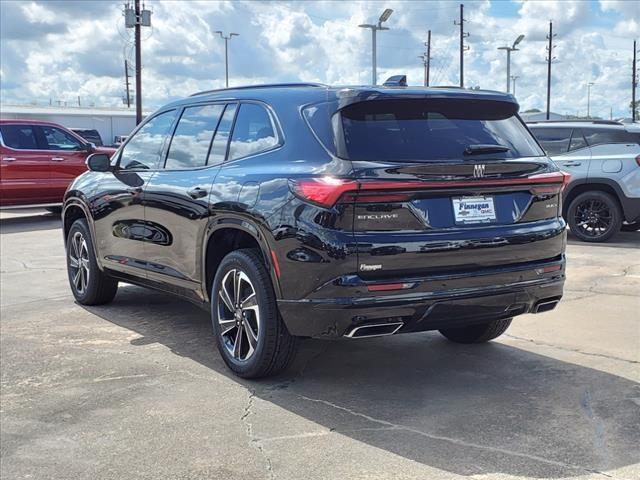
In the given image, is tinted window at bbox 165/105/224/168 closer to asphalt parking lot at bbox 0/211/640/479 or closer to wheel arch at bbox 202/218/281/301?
wheel arch at bbox 202/218/281/301

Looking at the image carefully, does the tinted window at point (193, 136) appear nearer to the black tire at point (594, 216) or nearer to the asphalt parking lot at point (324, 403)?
the asphalt parking lot at point (324, 403)

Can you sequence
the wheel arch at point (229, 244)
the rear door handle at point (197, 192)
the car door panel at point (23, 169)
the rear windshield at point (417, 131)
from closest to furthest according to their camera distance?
the rear windshield at point (417, 131), the wheel arch at point (229, 244), the rear door handle at point (197, 192), the car door panel at point (23, 169)

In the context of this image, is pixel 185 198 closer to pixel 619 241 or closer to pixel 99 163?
pixel 99 163

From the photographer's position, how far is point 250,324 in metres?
4.56

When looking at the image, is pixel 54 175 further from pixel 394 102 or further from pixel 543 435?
pixel 543 435

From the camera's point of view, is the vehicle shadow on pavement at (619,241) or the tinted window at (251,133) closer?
the tinted window at (251,133)

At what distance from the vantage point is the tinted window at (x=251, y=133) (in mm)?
4551

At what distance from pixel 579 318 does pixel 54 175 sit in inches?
428

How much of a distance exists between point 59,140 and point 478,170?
12.0 meters

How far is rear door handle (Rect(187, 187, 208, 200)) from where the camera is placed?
483cm

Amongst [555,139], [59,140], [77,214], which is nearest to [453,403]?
[77,214]

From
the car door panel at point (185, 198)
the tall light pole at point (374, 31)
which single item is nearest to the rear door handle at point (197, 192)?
the car door panel at point (185, 198)

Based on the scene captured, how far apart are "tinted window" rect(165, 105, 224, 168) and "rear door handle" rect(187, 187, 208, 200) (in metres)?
0.20

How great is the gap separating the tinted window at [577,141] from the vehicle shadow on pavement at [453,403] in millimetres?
6221
